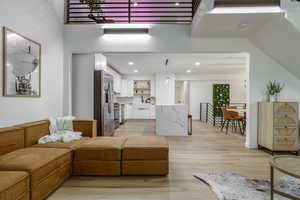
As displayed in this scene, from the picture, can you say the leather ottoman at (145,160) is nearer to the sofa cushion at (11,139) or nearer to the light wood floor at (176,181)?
the light wood floor at (176,181)

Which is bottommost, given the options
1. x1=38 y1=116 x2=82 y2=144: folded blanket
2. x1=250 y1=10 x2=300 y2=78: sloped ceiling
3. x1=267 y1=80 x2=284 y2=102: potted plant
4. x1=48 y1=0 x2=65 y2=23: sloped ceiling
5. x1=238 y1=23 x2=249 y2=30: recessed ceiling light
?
x1=38 y1=116 x2=82 y2=144: folded blanket

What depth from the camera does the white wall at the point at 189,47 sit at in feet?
13.7

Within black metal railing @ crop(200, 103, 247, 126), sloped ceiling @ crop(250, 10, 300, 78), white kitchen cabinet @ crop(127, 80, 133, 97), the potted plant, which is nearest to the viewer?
sloped ceiling @ crop(250, 10, 300, 78)

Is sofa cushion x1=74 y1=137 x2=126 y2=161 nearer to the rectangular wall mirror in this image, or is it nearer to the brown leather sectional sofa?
the brown leather sectional sofa

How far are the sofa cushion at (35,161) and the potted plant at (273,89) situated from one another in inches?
163

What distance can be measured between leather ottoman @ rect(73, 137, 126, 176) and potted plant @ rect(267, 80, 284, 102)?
137 inches

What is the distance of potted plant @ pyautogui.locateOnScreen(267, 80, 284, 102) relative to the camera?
4.03 metres

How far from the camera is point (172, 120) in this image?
235 inches

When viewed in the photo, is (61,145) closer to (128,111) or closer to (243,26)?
(243,26)

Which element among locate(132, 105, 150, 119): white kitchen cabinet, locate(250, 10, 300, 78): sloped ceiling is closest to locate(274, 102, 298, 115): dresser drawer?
locate(250, 10, 300, 78): sloped ceiling

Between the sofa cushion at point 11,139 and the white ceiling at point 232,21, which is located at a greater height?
the white ceiling at point 232,21

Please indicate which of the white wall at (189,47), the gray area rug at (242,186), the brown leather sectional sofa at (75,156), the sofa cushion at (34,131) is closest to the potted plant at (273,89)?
the white wall at (189,47)

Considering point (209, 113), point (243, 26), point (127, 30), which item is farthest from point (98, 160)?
point (209, 113)

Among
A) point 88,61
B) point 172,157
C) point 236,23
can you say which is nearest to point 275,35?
point 236,23
